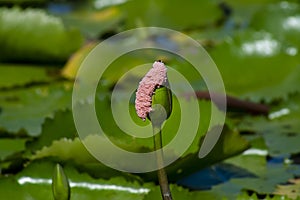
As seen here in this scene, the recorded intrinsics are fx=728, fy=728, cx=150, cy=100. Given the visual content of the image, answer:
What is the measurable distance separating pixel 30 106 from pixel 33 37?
32 cm

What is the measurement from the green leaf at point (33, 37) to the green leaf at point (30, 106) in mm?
183

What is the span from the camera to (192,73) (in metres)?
1.53

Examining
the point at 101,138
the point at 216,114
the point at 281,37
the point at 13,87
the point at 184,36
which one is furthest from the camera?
the point at 184,36

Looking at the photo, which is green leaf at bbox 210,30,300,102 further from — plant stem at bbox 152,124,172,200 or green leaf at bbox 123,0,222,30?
plant stem at bbox 152,124,172,200

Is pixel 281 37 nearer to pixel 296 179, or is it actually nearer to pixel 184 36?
pixel 184 36

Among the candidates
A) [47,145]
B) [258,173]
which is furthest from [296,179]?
[47,145]

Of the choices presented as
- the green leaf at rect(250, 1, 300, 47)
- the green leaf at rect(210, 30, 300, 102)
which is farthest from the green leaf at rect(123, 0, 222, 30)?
the green leaf at rect(210, 30, 300, 102)

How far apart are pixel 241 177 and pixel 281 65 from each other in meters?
0.49

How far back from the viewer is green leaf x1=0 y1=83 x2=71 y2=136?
1.26 m

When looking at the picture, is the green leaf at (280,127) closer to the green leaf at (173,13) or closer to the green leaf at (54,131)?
the green leaf at (54,131)

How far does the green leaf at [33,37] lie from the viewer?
5.36ft

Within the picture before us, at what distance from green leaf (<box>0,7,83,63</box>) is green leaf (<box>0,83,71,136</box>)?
0.18 metres

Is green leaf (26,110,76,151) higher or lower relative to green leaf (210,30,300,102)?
lower

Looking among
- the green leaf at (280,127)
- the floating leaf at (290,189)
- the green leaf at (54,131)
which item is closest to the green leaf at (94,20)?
the green leaf at (280,127)
